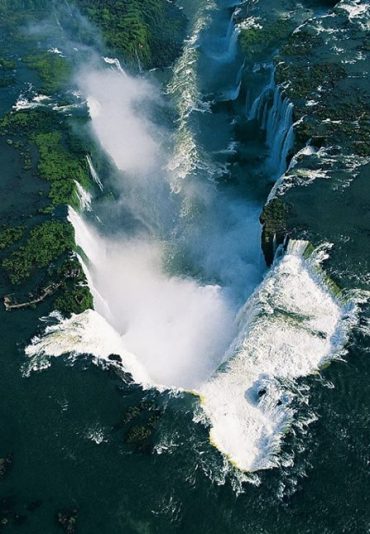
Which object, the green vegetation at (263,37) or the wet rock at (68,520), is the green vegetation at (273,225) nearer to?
the wet rock at (68,520)

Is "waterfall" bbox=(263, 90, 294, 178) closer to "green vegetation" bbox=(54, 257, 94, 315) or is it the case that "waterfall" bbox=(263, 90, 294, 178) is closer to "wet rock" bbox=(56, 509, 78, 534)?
"green vegetation" bbox=(54, 257, 94, 315)

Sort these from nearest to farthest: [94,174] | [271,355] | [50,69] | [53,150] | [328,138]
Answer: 1. [271,355]
2. [328,138]
3. [94,174]
4. [53,150]
5. [50,69]

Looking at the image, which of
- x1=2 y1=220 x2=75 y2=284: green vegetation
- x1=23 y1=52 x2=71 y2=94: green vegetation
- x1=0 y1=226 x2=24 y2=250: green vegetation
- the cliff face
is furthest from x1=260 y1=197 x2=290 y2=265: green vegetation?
x1=23 y1=52 x2=71 y2=94: green vegetation

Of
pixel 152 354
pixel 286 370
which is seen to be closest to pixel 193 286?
pixel 152 354

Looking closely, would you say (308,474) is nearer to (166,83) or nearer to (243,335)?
(243,335)

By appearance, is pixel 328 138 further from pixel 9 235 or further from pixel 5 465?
pixel 5 465

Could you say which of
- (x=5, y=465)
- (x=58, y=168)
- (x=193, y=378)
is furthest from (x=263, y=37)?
(x=5, y=465)
